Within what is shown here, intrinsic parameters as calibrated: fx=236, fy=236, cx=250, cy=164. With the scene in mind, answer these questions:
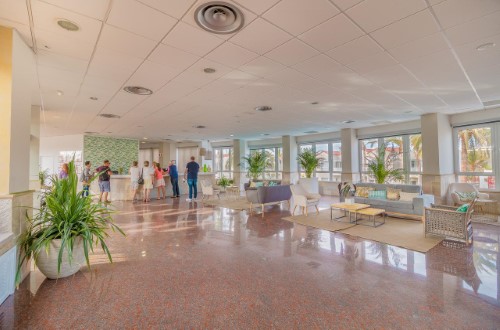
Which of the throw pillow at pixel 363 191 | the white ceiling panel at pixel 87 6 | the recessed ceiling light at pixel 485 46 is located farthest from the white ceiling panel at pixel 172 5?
the throw pillow at pixel 363 191

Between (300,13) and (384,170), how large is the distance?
258 inches

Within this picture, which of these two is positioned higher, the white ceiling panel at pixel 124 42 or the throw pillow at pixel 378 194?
the white ceiling panel at pixel 124 42

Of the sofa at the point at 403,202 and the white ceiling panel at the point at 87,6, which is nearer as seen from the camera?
the white ceiling panel at the point at 87,6

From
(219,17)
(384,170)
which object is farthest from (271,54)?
(384,170)

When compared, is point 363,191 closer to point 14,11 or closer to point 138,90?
point 138,90

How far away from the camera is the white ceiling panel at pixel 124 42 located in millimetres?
2607

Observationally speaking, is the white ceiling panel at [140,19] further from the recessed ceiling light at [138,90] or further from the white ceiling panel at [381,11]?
the recessed ceiling light at [138,90]

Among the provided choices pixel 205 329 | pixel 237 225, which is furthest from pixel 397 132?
pixel 205 329

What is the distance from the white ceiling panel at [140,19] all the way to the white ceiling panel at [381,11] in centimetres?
183

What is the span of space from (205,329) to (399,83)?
Result: 189 inches

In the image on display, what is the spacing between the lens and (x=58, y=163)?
451 inches

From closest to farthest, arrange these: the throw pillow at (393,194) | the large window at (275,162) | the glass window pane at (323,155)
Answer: the throw pillow at (393,194)
the glass window pane at (323,155)
the large window at (275,162)

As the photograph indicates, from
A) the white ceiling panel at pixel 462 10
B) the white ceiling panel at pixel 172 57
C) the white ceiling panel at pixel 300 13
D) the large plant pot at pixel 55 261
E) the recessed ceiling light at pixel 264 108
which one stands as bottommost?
the large plant pot at pixel 55 261

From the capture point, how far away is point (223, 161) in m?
15.1
